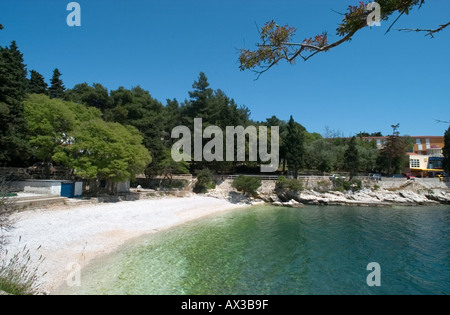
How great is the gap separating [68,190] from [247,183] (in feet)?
74.2

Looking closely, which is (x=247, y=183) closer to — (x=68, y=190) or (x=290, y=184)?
(x=290, y=184)

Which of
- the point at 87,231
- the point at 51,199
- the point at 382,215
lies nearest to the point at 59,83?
the point at 51,199

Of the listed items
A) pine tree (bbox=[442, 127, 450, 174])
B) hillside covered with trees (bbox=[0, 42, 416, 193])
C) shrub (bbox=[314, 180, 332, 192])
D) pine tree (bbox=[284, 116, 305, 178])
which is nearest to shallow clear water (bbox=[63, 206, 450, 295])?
hillside covered with trees (bbox=[0, 42, 416, 193])

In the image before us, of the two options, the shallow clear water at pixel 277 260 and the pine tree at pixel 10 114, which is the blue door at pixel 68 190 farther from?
the shallow clear water at pixel 277 260

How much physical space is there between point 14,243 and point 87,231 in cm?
400

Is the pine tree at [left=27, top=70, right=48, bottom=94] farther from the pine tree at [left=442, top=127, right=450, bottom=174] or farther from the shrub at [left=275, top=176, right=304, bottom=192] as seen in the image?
the pine tree at [left=442, top=127, right=450, bottom=174]

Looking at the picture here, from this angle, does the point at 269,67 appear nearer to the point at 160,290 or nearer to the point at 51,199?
the point at 160,290

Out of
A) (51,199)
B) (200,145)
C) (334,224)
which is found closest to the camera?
(51,199)

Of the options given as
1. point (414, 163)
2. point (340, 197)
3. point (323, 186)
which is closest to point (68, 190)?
point (323, 186)

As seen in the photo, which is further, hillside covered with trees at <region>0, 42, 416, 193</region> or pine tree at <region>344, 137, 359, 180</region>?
pine tree at <region>344, 137, 359, 180</region>

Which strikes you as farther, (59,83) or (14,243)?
(59,83)

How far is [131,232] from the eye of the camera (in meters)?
17.4

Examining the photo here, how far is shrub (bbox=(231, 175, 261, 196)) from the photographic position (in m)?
36.1

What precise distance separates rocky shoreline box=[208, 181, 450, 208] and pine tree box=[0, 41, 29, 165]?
22.7 metres
